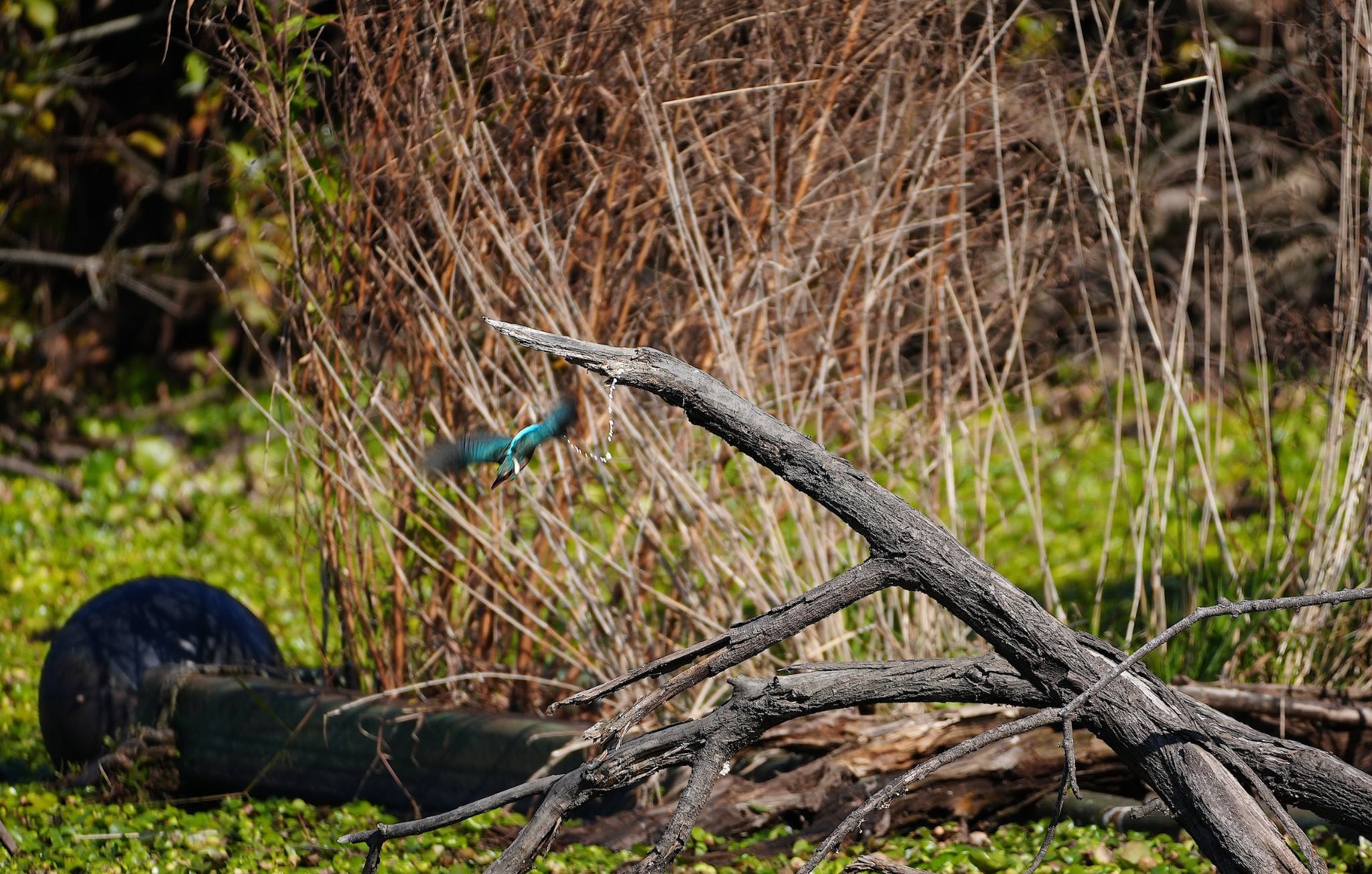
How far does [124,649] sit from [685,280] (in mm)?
2359

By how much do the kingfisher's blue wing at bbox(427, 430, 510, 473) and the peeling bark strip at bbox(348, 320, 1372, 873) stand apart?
76 cm

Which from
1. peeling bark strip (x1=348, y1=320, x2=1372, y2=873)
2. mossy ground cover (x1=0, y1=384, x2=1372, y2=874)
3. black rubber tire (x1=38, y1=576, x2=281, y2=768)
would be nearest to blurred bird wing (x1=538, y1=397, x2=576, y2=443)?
peeling bark strip (x1=348, y1=320, x2=1372, y2=873)

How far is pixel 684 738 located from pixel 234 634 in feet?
9.39

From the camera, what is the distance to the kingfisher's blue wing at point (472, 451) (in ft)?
10.3

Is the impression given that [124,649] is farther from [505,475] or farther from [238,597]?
[505,475]

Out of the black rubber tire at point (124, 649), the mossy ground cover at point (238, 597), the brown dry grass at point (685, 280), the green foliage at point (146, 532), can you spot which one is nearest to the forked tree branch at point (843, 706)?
the mossy ground cover at point (238, 597)

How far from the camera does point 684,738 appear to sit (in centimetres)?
252

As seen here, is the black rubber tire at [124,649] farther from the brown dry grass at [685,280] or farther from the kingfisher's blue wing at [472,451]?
the kingfisher's blue wing at [472,451]

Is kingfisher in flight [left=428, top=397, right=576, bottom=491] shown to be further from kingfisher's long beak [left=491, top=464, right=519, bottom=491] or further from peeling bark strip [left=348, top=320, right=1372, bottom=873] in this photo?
peeling bark strip [left=348, top=320, right=1372, bottom=873]

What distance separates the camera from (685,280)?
13.6 ft

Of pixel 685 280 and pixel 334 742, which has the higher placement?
pixel 685 280

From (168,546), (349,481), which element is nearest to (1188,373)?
(349,481)

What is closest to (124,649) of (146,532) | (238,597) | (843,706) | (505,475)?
(238,597)

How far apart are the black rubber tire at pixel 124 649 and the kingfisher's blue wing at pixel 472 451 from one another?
1.57 meters
